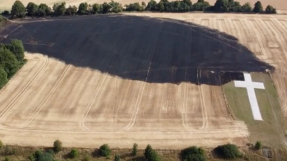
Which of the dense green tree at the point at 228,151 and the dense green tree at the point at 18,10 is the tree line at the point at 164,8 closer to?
the dense green tree at the point at 18,10

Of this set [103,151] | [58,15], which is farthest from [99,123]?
[58,15]

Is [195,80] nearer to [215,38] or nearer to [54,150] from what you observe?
[215,38]

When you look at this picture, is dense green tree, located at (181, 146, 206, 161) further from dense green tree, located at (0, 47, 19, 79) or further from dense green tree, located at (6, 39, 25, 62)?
dense green tree, located at (6, 39, 25, 62)

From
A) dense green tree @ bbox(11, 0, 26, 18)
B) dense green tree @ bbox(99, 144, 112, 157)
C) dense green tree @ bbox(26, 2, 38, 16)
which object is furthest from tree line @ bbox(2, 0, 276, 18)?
dense green tree @ bbox(99, 144, 112, 157)

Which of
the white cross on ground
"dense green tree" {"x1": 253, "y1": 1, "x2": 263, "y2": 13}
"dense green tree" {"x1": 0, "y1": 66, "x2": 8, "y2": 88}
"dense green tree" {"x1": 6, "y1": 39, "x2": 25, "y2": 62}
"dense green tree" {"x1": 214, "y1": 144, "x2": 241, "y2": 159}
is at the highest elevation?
"dense green tree" {"x1": 253, "y1": 1, "x2": 263, "y2": 13}

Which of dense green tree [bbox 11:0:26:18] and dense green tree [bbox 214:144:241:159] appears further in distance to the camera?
dense green tree [bbox 11:0:26:18]

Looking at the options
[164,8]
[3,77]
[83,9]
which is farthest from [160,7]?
[3,77]
